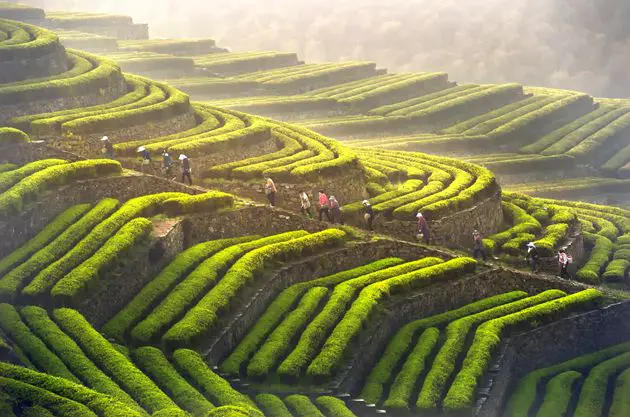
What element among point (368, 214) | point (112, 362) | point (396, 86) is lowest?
point (396, 86)

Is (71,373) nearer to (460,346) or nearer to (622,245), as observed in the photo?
(460,346)

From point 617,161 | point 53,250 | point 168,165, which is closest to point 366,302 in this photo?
point 53,250

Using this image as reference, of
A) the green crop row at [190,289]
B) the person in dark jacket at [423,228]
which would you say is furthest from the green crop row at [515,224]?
the green crop row at [190,289]

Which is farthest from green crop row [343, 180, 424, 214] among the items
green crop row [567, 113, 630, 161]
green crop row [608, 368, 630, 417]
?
green crop row [567, 113, 630, 161]

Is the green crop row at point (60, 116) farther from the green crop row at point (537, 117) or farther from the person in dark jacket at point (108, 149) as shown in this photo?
the green crop row at point (537, 117)

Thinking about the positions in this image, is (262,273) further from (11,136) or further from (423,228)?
(11,136)

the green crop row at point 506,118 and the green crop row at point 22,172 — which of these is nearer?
the green crop row at point 22,172

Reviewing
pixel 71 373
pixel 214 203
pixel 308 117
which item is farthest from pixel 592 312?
pixel 308 117

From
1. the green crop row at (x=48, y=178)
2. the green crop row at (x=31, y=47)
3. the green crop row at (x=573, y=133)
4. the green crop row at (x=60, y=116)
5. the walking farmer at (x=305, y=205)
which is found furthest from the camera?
the green crop row at (x=573, y=133)
